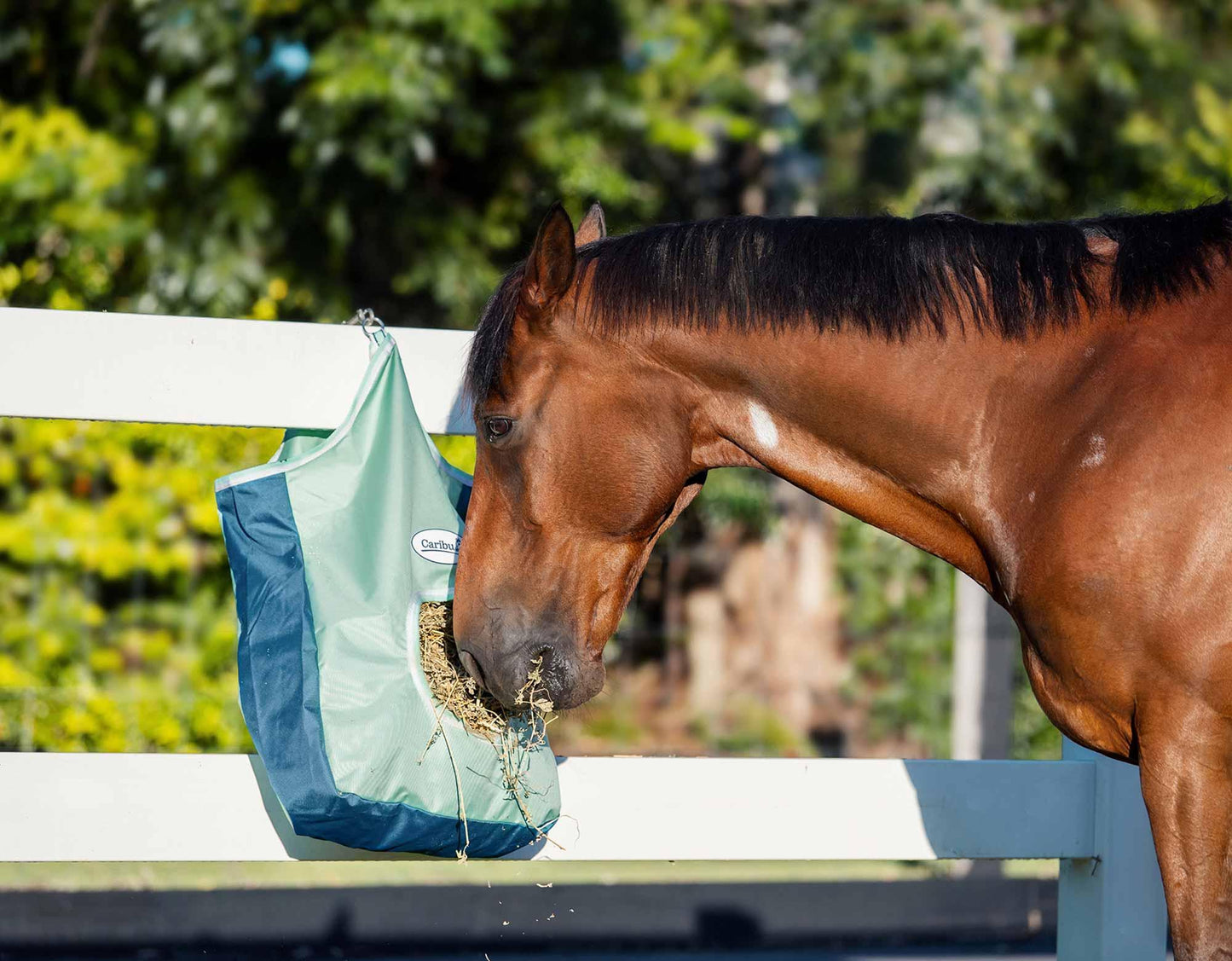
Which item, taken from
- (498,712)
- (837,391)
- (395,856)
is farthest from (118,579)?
(837,391)

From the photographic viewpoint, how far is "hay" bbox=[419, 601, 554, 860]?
219 cm

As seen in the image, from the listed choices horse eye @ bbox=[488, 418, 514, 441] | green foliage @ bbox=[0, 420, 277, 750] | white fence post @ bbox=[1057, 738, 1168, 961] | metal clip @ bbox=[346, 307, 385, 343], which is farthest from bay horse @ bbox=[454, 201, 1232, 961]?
green foliage @ bbox=[0, 420, 277, 750]

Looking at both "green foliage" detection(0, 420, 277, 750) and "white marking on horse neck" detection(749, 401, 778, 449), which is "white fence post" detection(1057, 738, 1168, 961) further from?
"green foliage" detection(0, 420, 277, 750)

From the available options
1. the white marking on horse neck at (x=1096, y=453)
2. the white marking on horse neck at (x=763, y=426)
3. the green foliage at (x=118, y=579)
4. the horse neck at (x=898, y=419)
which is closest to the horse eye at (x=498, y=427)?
the horse neck at (x=898, y=419)

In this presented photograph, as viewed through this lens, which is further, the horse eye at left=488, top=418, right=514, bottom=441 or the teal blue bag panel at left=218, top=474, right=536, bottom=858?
the horse eye at left=488, top=418, right=514, bottom=441

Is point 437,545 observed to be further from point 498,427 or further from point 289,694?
point 289,694

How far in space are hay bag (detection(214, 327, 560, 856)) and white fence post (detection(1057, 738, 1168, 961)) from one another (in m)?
1.25

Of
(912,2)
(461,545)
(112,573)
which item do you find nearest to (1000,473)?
(461,545)

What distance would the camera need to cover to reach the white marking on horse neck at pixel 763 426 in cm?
227

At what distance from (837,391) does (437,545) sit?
81cm

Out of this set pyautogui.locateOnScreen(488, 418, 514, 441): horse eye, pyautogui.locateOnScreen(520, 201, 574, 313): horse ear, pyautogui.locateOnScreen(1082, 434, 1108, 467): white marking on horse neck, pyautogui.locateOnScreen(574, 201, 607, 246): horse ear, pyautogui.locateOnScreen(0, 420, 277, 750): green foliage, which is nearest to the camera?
pyautogui.locateOnScreen(1082, 434, 1108, 467): white marking on horse neck

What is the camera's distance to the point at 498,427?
224cm

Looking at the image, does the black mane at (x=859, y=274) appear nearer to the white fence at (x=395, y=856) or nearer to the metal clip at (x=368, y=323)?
the metal clip at (x=368, y=323)

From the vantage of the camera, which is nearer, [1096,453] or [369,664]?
[1096,453]
